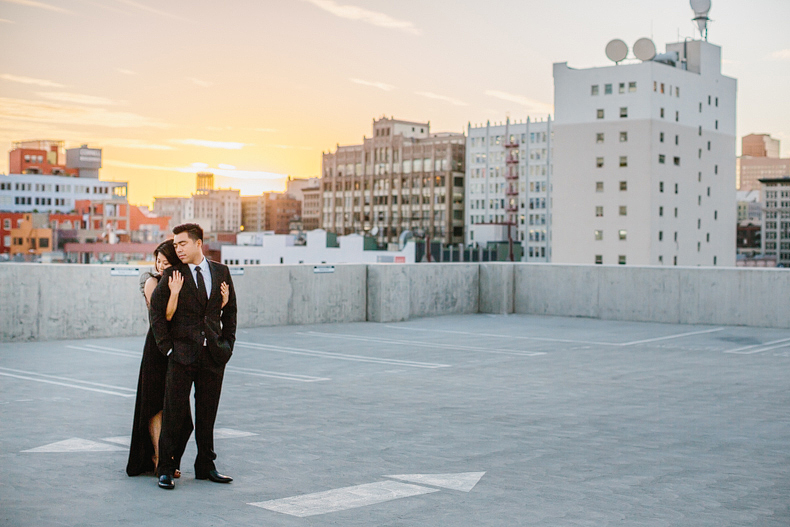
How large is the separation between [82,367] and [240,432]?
6325 mm

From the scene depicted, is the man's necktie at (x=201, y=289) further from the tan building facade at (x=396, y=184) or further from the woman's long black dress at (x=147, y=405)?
the tan building facade at (x=396, y=184)

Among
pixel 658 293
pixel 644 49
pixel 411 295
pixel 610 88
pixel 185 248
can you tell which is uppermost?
pixel 644 49

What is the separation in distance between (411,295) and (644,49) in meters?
83.4

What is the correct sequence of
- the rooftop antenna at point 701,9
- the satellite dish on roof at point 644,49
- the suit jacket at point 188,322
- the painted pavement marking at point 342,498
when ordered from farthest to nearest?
the rooftop antenna at point 701,9
the satellite dish on roof at point 644,49
the suit jacket at point 188,322
the painted pavement marking at point 342,498

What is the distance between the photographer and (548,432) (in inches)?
381

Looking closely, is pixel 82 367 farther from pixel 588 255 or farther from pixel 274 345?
pixel 588 255

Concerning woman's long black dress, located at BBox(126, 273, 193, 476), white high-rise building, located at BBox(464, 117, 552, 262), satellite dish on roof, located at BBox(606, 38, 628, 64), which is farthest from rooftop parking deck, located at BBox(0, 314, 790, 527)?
white high-rise building, located at BBox(464, 117, 552, 262)

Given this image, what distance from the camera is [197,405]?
7.36 meters

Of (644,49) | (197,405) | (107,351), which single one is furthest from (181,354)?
(644,49)

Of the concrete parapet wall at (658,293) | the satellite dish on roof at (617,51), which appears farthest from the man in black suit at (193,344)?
the satellite dish on roof at (617,51)

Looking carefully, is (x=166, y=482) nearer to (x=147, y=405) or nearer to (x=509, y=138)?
(x=147, y=405)

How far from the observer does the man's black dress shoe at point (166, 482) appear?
22.9ft

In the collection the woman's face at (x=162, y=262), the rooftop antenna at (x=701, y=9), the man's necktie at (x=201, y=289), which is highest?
the rooftop antenna at (x=701, y=9)

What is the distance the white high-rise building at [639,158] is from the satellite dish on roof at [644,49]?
2.91 metres
